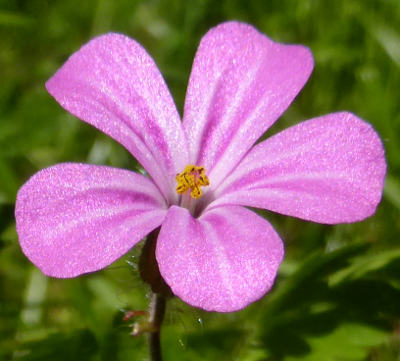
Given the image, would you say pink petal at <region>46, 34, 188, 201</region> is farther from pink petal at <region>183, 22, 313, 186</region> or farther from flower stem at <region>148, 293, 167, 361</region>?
flower stem at <region>148, 293, 167, 361</region>

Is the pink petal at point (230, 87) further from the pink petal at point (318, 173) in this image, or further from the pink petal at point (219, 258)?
the pink petal at point (219, 258)

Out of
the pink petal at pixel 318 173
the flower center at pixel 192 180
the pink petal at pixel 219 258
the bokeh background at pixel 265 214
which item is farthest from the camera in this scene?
the bokeh background at pixel 265 214

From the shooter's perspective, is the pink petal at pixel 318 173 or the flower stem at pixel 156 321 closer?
the pink petal at pixel 318 173

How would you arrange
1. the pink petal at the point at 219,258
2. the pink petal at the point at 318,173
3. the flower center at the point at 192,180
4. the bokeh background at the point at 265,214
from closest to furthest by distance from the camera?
the pink petal at the point at 219,258 < the pink petal at the point at 318,173 < the flower center at the point at 192,180 < the bokeh background at the point at 265,214

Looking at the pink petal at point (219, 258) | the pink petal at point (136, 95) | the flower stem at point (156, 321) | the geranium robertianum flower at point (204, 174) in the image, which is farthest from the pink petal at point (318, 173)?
the flower stem at point (156, 321)

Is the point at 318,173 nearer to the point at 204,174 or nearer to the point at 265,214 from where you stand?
the point at 204,174

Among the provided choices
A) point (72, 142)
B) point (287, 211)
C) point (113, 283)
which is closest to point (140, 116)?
point (287, 211)

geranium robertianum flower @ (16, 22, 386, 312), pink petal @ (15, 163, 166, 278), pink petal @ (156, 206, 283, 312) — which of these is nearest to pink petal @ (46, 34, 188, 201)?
geranium robertianum flower @ (16, 22, 386, 312)
